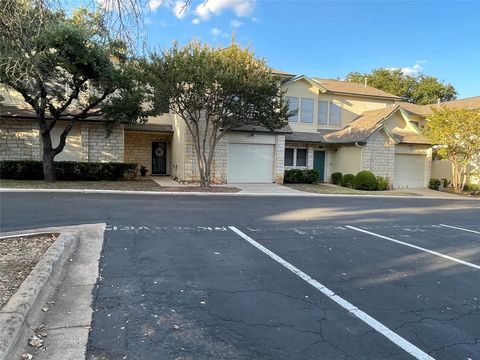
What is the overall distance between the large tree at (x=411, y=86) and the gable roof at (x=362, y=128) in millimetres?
23757

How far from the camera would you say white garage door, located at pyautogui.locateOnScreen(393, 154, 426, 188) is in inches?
1046

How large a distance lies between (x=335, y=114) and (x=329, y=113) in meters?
0.55

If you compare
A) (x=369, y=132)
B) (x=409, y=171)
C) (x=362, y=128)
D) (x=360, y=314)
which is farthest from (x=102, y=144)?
(x=409, y=171)

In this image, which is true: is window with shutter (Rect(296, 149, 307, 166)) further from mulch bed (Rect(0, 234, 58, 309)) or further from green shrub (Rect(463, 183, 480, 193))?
mulch bed (Rect(0, 234, 58, 309))

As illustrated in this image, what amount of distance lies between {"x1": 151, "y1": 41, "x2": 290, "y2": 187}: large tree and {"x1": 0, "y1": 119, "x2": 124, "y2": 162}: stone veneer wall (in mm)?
5379

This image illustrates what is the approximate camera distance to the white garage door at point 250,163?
2242 centimetres

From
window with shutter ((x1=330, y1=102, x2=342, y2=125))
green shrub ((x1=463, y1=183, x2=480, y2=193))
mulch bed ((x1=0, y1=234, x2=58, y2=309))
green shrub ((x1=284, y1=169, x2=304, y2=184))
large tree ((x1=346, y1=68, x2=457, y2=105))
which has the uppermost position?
large tree ((x1=346, y1=68, x2=457, y2=105))

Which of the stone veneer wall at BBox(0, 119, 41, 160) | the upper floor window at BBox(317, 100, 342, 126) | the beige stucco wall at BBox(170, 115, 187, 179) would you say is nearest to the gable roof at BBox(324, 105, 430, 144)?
the upper floor window at BBox(317, 100, 342, 126)

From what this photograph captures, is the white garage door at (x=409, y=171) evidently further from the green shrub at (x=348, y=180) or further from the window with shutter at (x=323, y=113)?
the window with shutter at (x=323, y=113)

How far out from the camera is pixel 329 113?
1080 inches

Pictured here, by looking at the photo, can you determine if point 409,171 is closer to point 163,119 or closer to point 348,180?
point 348,180

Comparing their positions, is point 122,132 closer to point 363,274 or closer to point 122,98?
point 122,98

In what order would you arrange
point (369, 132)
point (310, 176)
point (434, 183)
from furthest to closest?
point (434, 183) < point (310, 176) < point (369, 132)

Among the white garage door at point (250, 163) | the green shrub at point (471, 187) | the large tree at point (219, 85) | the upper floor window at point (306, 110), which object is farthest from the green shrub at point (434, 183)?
the large tree at point (219, 85)
